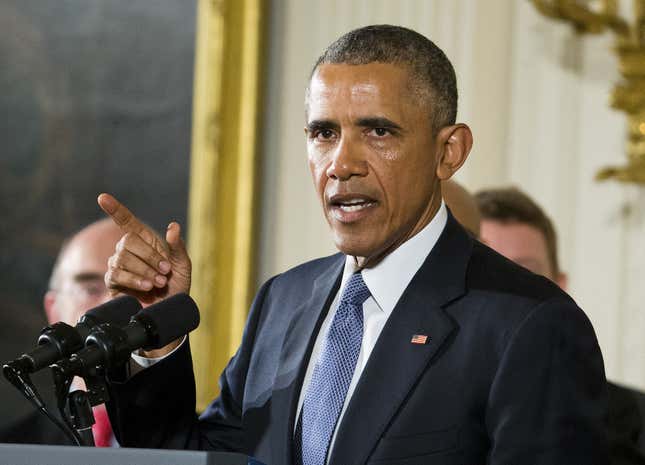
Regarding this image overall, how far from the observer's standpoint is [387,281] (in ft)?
6.85

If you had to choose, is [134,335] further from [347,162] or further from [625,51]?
→ [625,51]

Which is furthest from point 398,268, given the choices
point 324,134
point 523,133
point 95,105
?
point 95,105

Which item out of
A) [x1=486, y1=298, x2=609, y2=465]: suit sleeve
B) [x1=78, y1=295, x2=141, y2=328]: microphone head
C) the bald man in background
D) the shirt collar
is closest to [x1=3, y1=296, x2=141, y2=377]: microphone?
[x1=78, y1=295, x2=141, y2=328]: microphone head

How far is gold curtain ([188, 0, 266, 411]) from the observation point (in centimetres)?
497

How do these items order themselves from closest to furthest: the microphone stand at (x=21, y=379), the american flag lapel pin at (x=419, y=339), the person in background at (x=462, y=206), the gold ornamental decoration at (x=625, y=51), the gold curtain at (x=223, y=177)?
the microphone stand at (x=21, y=379) → the american flag lapel pin at (x=419, y=339) → the person in background at (x=462, y=206) → the gold ornamental decoration at (x=625, y=51) → the gold curtain at (x=223, y=177)

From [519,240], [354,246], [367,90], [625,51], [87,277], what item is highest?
[625,51]

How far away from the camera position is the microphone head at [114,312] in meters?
1.83

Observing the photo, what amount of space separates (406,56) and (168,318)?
0.60m

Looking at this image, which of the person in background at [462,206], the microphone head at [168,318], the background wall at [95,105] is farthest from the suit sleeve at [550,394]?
the background wall at [95,105]

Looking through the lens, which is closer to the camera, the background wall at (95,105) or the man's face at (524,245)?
the man's face at (524,245)

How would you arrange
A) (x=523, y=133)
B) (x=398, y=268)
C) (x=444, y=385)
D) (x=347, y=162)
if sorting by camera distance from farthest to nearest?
(x=523, y=133) → (x=398, y=268) → (x=347, y=162) → (x=444, y=385)

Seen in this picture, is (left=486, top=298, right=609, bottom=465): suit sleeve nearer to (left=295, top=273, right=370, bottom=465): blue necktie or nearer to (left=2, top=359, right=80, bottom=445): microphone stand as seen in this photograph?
(left=295, top=273, right=370, bottom=465): blue necktie

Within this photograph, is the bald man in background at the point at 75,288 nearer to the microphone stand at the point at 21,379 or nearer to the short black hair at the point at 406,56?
the short black hair at the point at 406,56

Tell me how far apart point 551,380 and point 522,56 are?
3.27 meters
